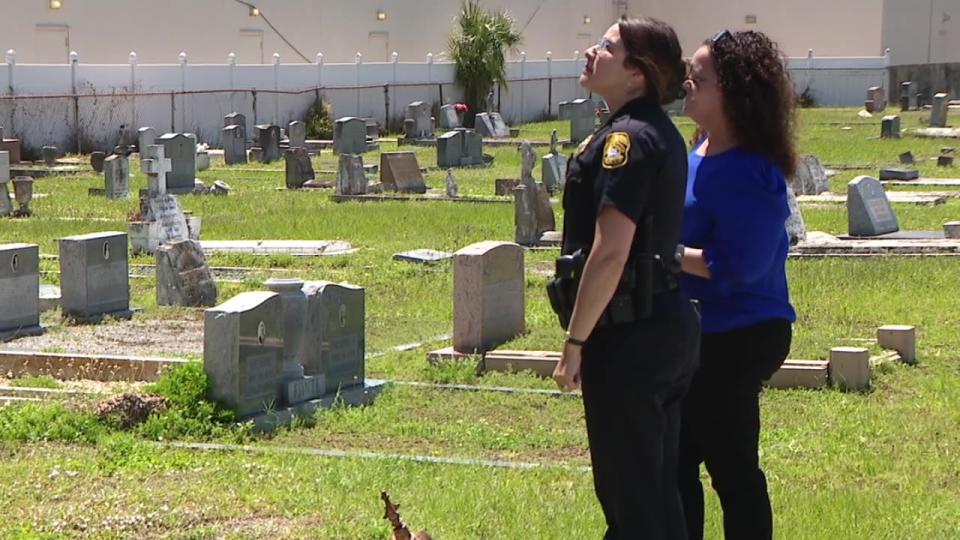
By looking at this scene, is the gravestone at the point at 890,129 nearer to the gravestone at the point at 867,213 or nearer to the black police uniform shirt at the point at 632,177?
the gravestone at the point at 867,213

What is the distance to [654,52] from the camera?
5.00m

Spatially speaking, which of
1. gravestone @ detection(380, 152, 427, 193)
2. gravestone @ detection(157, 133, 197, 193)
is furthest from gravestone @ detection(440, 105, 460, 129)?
gravestone @ detection(157, 133, 197, 193)

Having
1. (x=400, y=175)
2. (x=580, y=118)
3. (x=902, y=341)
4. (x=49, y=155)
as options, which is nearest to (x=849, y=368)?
(x=902, y=341)

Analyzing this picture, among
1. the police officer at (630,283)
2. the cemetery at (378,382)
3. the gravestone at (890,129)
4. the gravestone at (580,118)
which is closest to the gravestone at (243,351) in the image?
the cemetery at (378,382)

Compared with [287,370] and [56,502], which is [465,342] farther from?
[56,502]

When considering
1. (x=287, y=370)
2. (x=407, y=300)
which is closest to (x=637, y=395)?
(x=287, y=370)

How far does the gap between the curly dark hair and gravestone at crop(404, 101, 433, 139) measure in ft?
119

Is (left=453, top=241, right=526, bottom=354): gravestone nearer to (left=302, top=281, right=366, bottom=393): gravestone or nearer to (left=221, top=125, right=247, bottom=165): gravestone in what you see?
(left=302, top=281, right=366, bottom=393): gravestone

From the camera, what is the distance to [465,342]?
1154 centimetres

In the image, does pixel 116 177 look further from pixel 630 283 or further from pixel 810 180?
pixel 630 283

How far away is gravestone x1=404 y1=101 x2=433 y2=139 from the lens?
137ft

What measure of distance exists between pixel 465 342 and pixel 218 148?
29.6 m

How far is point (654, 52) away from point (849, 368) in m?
5.68

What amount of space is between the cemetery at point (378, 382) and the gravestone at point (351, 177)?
4129 millimetres
